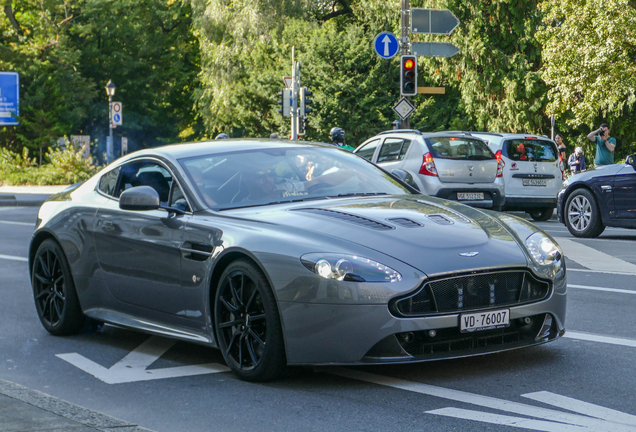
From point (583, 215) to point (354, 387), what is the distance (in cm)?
973

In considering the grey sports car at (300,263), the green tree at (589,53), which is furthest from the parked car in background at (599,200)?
the green tree at (589,53)

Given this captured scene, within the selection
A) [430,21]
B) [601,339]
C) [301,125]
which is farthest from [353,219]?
[301,125]

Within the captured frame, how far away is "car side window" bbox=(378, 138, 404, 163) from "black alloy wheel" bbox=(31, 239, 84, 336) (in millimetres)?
10658

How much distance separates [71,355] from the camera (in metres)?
6.14

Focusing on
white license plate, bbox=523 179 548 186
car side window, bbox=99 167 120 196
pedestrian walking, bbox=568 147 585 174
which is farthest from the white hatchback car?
car side window, bbox=99 167 120 196

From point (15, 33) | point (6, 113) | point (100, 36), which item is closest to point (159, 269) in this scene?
point (6, 113)

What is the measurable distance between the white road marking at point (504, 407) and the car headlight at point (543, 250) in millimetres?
955

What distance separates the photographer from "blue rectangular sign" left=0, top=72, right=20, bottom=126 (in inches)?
1421

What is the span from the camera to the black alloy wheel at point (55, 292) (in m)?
6.72

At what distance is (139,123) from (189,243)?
5228 cm

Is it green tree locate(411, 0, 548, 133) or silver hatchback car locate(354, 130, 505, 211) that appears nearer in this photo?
silver hatchback car locate(354, 130, 505, 211)

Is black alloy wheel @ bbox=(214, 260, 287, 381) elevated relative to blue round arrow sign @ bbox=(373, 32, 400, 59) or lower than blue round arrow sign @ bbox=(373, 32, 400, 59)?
lower

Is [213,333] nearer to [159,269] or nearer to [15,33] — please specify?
[159,269]

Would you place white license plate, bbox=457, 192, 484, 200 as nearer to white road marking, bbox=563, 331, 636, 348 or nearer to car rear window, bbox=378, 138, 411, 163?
car rear window, bbox=378, 138, 411, 163
